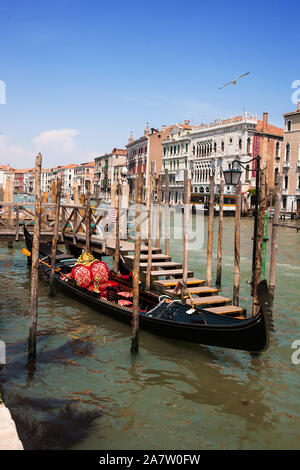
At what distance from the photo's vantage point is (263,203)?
21.8ft

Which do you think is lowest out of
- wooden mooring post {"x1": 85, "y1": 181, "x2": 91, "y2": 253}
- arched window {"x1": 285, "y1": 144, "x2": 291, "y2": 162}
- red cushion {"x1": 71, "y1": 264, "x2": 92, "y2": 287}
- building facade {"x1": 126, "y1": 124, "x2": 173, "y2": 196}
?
red cushion {"x1": 71, "y1": 264, "x2": 92, "y2": 287}

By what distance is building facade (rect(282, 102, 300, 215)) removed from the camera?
34844 mm

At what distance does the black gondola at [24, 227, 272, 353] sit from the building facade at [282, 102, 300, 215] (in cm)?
3009

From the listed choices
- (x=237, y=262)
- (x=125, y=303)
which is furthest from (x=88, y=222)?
(x=237, y=262)

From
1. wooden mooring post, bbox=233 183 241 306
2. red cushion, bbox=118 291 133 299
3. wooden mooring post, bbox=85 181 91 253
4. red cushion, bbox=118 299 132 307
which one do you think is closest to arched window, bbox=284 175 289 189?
wooden mooring post, bbox=85 181 91 253

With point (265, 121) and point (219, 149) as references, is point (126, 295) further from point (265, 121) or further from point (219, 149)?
point (219, 149)

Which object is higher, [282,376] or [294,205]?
[294,205]

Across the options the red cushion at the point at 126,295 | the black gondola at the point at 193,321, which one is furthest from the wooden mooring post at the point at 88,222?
the red cushion at the point at 126,295

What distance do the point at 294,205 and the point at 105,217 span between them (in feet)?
88.7

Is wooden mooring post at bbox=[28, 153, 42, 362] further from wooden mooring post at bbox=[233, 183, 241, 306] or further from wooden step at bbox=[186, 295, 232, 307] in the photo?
wooden mooring post at bbox=[233, 183, 241, 306]

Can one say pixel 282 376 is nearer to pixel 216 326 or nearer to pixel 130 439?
pixel 216 326

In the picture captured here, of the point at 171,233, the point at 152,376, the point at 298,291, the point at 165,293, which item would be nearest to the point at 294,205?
the point at 171,233

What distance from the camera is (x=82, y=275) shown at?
8.09 meters

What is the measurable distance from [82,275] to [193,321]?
2984mm
